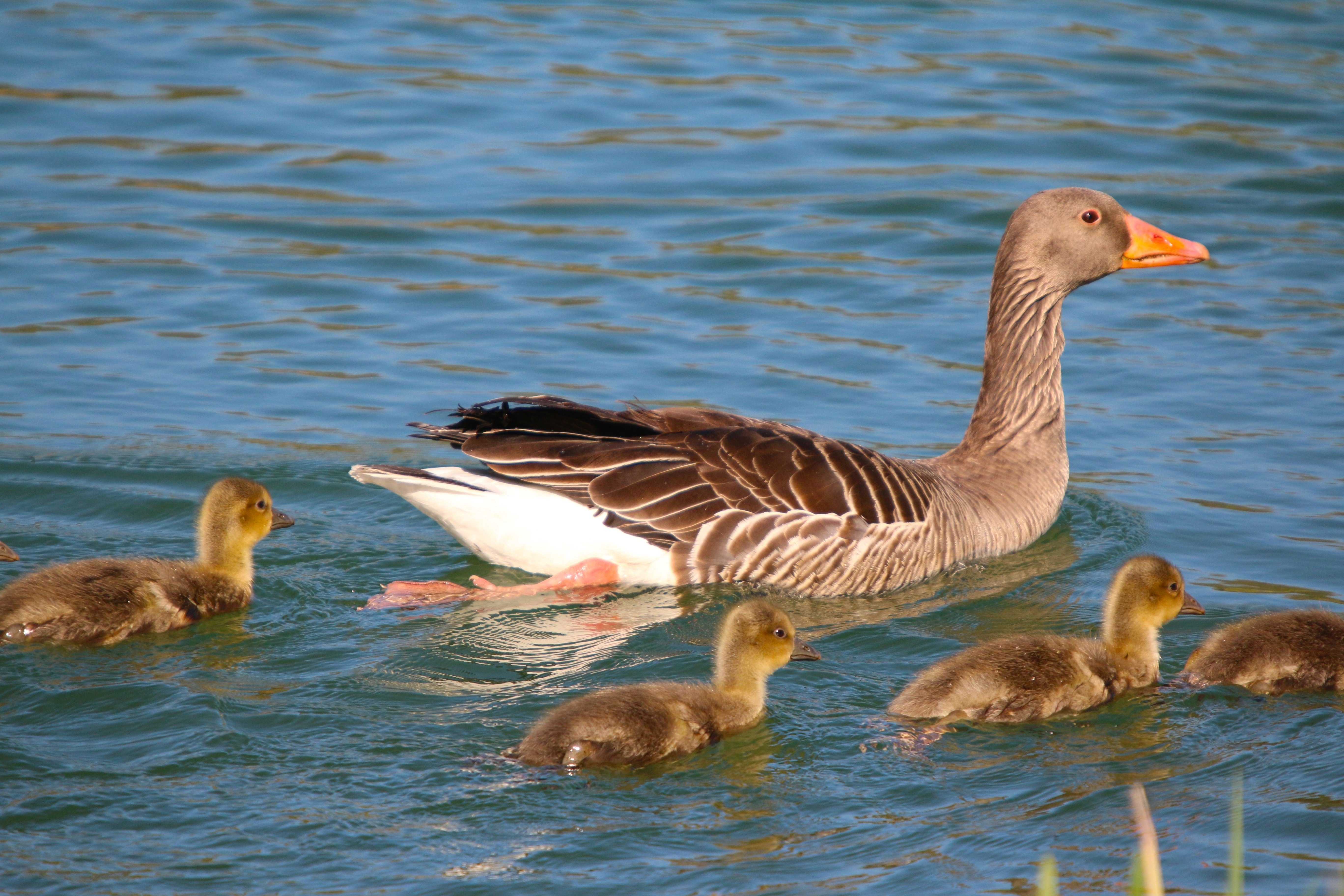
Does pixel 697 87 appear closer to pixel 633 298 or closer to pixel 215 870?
pixel 633 298

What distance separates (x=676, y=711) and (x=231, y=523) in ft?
8.47

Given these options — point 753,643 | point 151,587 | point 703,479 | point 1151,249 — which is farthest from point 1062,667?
point 151,587

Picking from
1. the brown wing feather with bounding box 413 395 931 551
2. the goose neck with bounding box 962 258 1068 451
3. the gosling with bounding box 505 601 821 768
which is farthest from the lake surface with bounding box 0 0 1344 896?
the goose neck with bounding box 962 258 1068 451

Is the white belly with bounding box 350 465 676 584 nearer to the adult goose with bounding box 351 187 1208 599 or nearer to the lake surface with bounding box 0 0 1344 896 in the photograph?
the adult goose with bounding box 351 187 1208 599

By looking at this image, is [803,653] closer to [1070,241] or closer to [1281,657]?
[1281,657]

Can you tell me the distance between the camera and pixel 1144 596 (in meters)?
6.70

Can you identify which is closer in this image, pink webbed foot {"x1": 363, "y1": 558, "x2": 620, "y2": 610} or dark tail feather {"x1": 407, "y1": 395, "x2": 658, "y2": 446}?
pink webbed foot {"x1": 363, "y1": 558, "x2": 620, "y2": 610}

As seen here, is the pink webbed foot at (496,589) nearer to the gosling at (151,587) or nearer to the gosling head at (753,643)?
the gosling at (151,587)

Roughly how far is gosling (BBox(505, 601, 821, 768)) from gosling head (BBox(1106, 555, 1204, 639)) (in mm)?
1324

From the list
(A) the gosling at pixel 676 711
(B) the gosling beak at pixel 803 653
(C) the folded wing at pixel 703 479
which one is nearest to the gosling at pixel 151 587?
(C) the folded wing at pixel 703 479

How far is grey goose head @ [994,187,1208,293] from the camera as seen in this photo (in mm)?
9062

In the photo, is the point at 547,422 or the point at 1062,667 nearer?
the point at 1062,667

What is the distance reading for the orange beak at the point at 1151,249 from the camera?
9164mm

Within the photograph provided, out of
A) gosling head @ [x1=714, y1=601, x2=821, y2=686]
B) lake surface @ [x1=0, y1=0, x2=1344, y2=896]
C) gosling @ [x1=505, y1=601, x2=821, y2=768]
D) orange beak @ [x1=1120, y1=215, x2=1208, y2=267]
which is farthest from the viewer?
orange beak @ [x1=1120, y1=215, x2=1208, y2=267]
